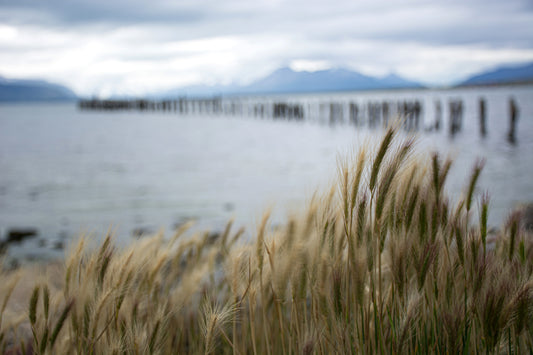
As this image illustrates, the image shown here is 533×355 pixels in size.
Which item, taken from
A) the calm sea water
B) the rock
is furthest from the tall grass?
the rock

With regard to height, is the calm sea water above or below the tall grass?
below

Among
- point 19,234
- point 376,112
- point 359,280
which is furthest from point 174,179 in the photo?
point 376,112

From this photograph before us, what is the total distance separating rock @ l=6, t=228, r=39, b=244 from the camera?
9.64 metres

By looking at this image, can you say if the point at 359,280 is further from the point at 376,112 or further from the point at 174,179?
the point at 376,112

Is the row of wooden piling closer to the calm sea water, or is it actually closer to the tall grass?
the tall grass

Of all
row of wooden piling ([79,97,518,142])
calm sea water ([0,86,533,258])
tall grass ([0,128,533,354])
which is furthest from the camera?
row of wooden piling ([79,97,518,142])

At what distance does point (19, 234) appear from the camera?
996cm

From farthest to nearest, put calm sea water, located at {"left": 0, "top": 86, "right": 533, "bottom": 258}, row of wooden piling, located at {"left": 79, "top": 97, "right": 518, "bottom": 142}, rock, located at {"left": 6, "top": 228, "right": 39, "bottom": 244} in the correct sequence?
row of wooden piling, located at {"left": 79, "top": 97, "right": 518, "bottom": 142} < calm sea water, located at {"left": 0, "top": 86, "right": 533, "bottom": 258} < rock, located at {"left": 6, "top": 228, "right": 39, "bottom": 244}

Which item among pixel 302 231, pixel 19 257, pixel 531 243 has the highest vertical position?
pixel 302 231

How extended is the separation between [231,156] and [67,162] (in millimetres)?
6930

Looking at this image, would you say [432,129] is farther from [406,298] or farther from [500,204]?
[406,298]

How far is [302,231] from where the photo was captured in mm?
1973

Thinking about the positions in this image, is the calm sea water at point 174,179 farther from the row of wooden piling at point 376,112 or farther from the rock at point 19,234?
the row of wooden piling at point 376,112

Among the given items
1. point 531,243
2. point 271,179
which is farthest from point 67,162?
point 531,243
